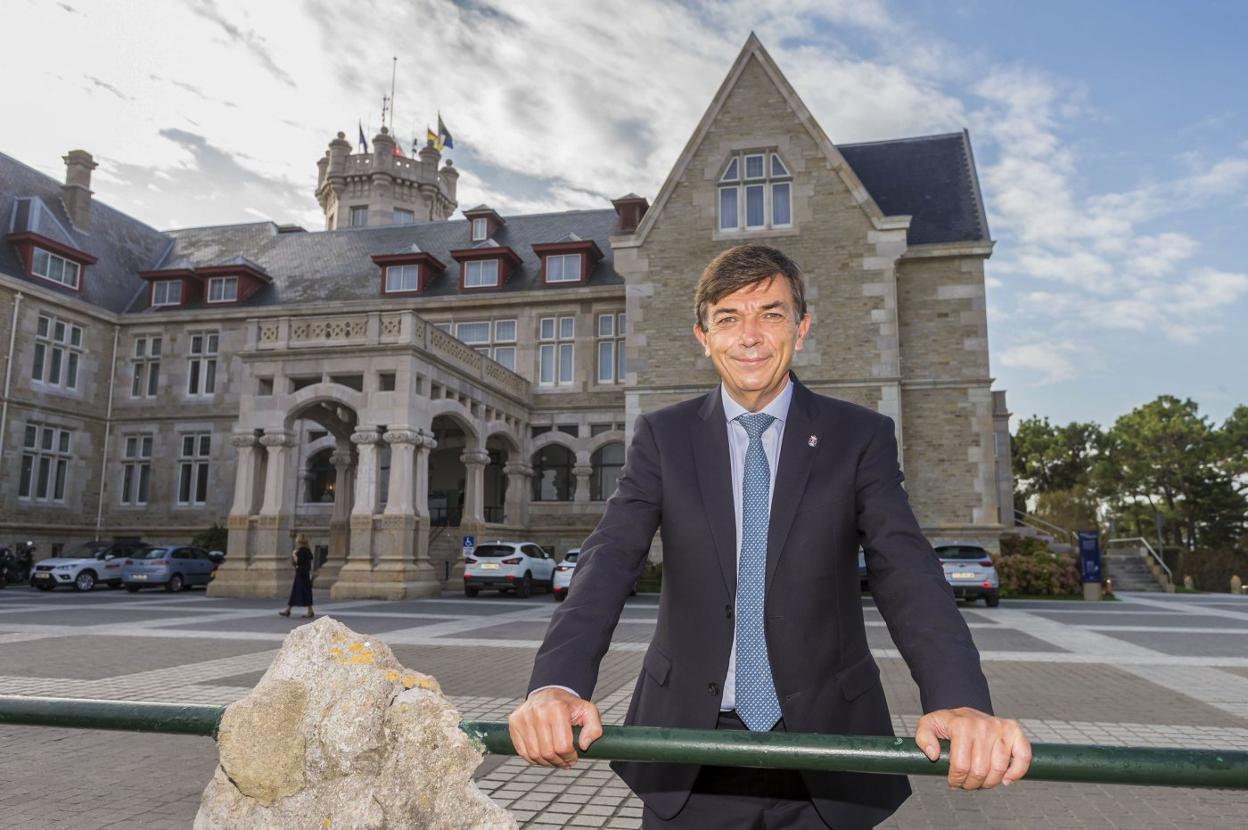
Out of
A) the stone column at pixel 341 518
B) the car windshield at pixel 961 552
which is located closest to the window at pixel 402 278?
the stone column at pixel 341 518

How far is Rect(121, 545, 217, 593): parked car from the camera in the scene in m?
24.6

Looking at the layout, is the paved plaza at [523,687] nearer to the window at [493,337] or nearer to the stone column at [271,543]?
the stone column at [271,543]

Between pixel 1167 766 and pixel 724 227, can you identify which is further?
pixel 724 227

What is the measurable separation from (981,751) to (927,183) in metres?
29.8

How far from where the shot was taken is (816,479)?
86.4 inches

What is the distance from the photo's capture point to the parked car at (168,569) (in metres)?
24.6

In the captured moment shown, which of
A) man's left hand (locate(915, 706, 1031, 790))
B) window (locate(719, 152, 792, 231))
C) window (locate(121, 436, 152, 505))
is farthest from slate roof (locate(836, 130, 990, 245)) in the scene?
window (locate(121, 436, 152, 505))

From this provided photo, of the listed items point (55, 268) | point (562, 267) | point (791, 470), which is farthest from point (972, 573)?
point (55, 268)

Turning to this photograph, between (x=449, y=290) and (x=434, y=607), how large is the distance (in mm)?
16791

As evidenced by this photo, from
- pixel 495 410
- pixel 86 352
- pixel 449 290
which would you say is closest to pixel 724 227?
pixel 495 410

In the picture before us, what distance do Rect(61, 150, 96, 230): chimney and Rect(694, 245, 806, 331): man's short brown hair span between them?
38585mm

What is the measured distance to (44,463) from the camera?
1203 inches

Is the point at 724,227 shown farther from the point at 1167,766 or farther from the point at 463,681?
the point at 1167,766

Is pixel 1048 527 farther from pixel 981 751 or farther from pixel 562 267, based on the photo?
pixel 981 751
